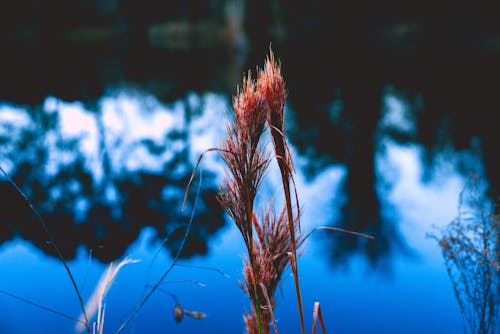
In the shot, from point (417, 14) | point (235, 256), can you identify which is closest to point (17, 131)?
point (235, 256)

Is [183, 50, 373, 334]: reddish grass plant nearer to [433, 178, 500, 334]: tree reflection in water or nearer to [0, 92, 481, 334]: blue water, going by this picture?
[0, 92, 481, 334]: blue water

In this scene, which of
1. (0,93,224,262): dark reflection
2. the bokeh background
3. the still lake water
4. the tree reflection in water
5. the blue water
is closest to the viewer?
the tree reflection in water

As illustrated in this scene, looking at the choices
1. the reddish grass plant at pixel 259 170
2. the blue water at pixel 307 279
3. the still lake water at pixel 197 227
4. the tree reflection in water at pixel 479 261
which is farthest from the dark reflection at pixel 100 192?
the reddish grass plant at pixel 259 170

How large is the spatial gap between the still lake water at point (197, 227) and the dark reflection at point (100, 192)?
2 cm

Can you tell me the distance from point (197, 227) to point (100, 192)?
6.74 feet

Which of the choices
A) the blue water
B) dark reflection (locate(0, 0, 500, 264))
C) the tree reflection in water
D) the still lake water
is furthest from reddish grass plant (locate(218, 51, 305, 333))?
dark reflection (locate(0, 0, 500, 264))

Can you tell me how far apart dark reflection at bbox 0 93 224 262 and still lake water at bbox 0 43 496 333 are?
0.02 m

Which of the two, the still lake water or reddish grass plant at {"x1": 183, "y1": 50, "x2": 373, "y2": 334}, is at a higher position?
the still lake water

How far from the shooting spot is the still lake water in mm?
4582

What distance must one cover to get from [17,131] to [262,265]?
34.3 ft

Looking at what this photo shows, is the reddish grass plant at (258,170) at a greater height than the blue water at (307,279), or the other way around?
the blue water at (307,279)

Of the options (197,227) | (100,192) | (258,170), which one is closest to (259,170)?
(258,170)

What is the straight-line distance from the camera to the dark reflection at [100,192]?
6.23 m

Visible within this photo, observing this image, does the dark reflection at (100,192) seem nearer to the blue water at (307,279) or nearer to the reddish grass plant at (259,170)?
the blue water at (307,279)
